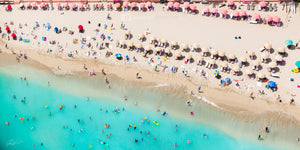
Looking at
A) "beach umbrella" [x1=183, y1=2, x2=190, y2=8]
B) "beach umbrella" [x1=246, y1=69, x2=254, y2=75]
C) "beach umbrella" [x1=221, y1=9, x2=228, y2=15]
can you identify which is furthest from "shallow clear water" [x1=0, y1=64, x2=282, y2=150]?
"beach umbrella" [x1=221, y1=9, x2=228, y2=15]

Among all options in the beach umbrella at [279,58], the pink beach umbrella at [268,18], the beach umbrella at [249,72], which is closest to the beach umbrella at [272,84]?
the beach umbrella at [249,72]

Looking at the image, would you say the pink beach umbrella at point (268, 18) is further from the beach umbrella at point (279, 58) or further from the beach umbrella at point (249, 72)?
the beach umbrella at point (249, 72)

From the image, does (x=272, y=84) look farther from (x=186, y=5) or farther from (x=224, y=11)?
(x=186, y=5)

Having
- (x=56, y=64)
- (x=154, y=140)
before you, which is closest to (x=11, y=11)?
(x=56, y=64)

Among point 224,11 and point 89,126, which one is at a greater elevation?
point 224,11

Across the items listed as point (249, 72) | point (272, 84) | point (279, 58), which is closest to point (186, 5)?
point (249, 72)

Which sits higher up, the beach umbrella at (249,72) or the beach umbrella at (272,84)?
the beach umbrella at (249,72)

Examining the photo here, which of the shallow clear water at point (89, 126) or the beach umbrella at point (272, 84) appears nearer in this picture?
the shallow clear water at point (89, 126)

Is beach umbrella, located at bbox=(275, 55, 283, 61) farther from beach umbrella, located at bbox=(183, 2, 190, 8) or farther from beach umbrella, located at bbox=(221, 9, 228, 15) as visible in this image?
beach umbrella, located at bbox=(183, 2, 190, 8)
